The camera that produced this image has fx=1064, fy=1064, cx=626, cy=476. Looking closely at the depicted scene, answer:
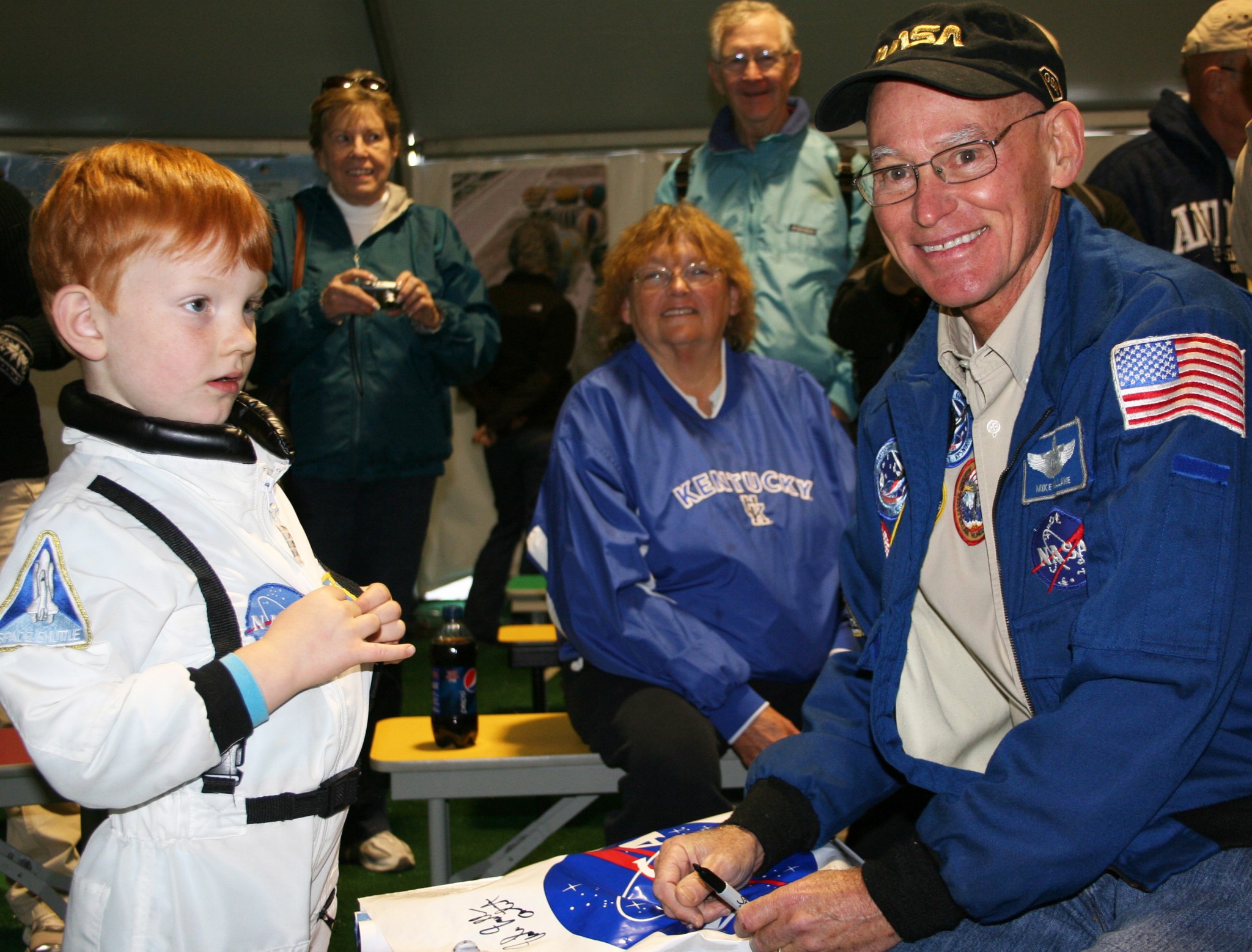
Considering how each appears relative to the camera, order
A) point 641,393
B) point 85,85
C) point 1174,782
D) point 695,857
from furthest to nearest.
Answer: point 85,85, point 641,393, point 695,857, point 1174,782

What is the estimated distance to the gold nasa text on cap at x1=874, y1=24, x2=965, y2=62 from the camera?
145 cm

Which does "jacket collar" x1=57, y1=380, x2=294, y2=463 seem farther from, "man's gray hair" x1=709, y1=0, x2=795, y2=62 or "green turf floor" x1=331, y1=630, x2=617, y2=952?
"man's gray hair" x1=709, y1=0, x2=795, y2=62

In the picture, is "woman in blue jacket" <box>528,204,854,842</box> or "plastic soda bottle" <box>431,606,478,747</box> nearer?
"woman in blue jacket" <box>528,204,854,842</box>

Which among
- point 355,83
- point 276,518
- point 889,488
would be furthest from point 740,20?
point 276,518

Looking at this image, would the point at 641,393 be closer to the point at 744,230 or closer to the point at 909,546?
the point at 744,230

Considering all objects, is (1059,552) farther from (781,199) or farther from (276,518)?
(781,199)

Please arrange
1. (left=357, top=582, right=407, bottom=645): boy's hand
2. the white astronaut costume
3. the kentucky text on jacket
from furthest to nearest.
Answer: the kentucky text on jacket
(left=357, top=582, right=407, bottom=645): boy's hand
the white astronaut costume

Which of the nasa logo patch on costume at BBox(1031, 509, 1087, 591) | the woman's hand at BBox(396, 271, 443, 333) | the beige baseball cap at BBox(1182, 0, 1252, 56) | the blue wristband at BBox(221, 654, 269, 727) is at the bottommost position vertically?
the nasa logo patch on costume at BBox(1031, 509, 1087, 591)

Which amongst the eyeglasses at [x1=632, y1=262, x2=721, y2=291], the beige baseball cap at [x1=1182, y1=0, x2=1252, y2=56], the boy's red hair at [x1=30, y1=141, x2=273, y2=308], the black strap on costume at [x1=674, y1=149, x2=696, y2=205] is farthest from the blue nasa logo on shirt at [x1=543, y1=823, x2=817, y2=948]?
the beige baseball cap at [x1=1182, y1=0, x2=1252, y2=56]

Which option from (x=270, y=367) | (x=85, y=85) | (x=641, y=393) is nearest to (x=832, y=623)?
(x=641, y=393)

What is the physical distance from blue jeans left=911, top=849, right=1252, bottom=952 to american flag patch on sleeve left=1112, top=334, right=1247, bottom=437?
1.70 ft

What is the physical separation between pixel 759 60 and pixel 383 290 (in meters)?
1.42

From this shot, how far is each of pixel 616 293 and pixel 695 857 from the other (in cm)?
185

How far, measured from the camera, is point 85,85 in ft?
14.9
